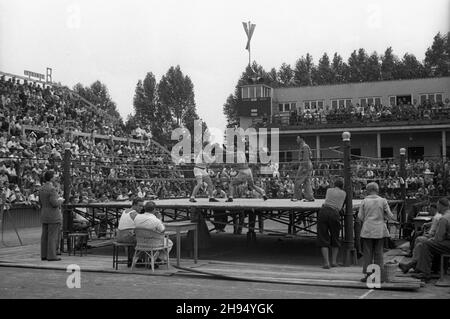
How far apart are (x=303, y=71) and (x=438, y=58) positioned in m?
18.4

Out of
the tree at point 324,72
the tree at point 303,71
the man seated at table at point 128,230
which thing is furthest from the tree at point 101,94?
the man seated at table at point 128,230

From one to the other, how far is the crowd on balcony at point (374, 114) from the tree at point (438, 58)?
23123mm

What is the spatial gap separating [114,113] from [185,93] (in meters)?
17.3

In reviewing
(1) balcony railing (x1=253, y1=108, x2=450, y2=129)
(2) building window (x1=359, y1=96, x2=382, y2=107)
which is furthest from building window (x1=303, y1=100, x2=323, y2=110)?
(1) balcony railing (x1=253, y1=108, x2=450, y2=129)

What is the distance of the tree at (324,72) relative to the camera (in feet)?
231

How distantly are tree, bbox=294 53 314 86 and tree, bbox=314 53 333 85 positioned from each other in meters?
1.40

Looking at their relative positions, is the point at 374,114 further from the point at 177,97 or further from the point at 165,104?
the point at 165,104

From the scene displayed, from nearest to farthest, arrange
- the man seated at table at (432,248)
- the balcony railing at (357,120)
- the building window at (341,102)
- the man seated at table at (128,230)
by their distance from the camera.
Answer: the man seated at table at (432,248) → the man seated at table at (128,230) → the balcony railing at (357,120) → the building window at (341,102)

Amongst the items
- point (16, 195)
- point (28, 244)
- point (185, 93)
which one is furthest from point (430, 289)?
point (185, 93)

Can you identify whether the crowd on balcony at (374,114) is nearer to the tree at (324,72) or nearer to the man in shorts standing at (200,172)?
the man in shorts standing at (200,172)
